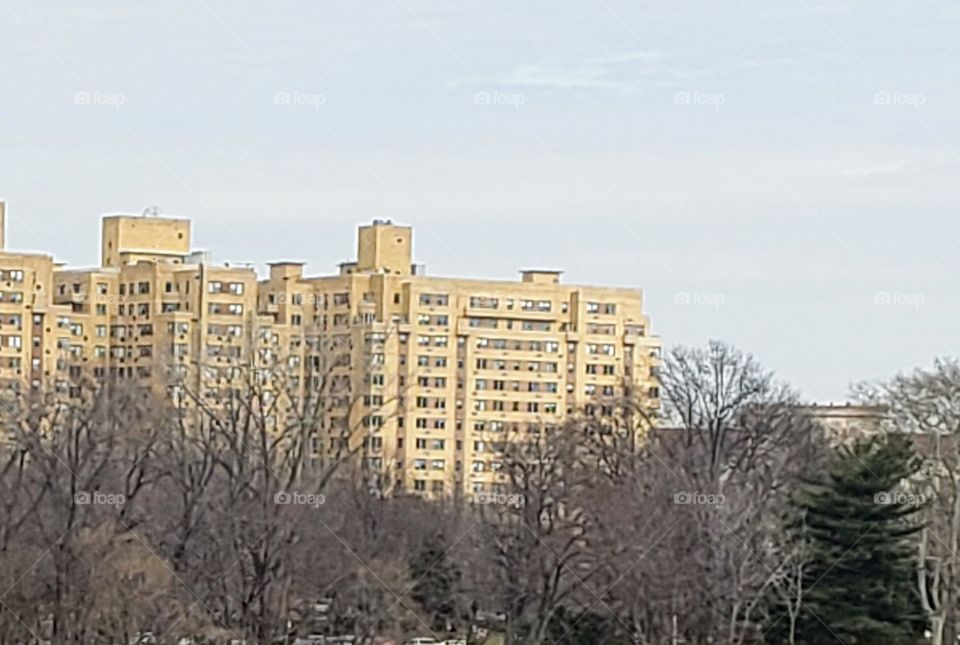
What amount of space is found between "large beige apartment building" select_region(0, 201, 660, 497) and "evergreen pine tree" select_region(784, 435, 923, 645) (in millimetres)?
35054

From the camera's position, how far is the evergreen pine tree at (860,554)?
4350cm

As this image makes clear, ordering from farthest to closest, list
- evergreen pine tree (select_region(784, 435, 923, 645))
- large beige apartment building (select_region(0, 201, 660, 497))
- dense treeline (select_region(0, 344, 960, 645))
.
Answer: large beige apartment building (select_region(0, 201, 660, 497))
evergreen pine tree (select_region(784, 435, 923, 645))
dense treeline (select_region(0, 344, 960, 645))

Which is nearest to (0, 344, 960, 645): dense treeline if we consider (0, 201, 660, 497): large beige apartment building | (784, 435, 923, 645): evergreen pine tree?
(784, 435, 923, 645): evergreen pine tree

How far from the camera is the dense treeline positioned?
41031 millimetres

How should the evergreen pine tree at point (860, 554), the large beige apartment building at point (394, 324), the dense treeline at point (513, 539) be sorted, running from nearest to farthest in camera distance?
the dense treeline at point (513, 539)
the evergreen pine tree at point (860, 554)
the large beige apartment building at point (394, 324)

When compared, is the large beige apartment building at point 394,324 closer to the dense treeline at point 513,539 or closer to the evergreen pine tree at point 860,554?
the dense treeline at point 513,539

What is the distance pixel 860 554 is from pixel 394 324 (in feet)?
148

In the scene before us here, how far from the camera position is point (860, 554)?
4381cm

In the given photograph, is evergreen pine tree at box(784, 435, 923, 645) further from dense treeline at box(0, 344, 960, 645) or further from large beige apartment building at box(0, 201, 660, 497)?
large beige apartment building at box(0, 201, 660, 497)

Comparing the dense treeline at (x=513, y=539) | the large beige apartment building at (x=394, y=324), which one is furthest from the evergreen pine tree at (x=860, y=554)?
the large beige apartment building at (x=394, y=324)

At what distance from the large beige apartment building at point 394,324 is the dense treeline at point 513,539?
28967 millimetres

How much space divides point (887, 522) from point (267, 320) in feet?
147

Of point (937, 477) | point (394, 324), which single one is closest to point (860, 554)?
point (937, 477)

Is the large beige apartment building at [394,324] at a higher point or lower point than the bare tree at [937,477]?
higher
